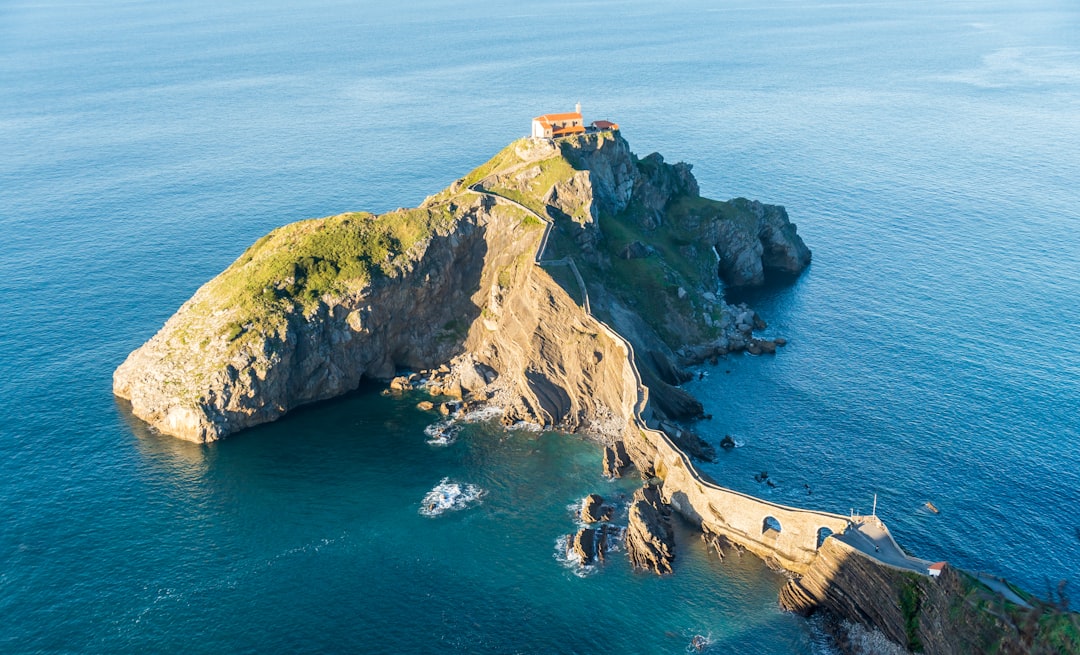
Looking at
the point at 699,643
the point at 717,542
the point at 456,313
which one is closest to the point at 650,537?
the point at 717,542

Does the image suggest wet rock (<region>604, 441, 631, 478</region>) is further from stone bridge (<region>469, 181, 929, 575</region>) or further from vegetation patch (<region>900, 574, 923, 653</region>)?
vegetation patch (<region>900, 574, 923, 653</region>)

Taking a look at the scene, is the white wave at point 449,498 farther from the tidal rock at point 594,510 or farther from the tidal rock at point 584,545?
the tidal rock at point 584,545

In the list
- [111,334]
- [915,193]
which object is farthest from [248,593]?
[915,193]

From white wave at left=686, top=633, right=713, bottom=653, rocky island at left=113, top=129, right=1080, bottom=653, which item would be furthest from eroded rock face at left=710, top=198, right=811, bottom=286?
white wave at left=686, top=633, right=713, bottom=653

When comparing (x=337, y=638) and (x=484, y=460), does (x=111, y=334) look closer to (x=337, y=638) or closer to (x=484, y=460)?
(x=484, y=460)

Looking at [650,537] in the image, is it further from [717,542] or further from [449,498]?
[449,498]

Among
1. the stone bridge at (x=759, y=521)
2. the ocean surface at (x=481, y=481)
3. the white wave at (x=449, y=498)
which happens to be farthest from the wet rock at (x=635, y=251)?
the white wave at (x=449, y=498)
